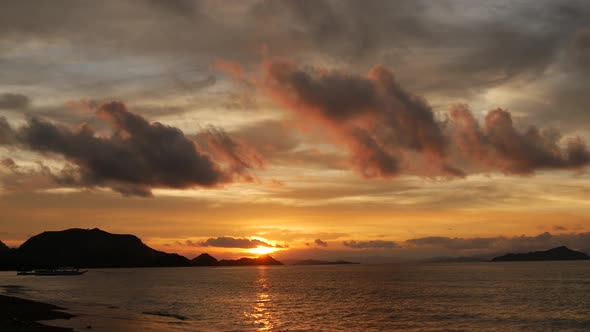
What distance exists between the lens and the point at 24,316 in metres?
68.4

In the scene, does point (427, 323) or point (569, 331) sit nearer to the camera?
point (569, 331)

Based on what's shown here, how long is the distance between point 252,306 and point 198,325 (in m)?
34.4

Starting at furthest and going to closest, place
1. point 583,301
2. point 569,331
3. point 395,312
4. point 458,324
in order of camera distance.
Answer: point 583,301 → point 395,312 → point 458,324 → point 569,331

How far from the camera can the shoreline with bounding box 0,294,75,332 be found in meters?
54.5

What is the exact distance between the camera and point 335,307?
335 ft

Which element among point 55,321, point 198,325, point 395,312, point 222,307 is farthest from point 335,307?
point 55,321

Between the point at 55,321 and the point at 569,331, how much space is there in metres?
69.6

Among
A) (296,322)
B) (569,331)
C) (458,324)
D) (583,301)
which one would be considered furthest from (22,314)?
(583,301)

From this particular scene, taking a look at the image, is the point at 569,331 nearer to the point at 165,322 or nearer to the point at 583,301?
the point at 583,301

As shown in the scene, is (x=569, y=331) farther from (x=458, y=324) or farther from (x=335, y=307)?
(x=335, y=307)

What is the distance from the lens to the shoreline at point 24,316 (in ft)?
179

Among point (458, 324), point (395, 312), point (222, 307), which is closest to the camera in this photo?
point (458, 324)

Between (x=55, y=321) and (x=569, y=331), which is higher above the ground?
(x=55, y=321)

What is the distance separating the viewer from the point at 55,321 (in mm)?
64562
